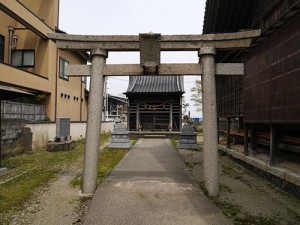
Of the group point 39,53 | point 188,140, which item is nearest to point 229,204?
point 188,140

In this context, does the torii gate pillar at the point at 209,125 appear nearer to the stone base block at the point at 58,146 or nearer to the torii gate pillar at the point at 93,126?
the torii gate pillar at the point at 93,126

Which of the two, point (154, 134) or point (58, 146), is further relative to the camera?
point (154, 134)

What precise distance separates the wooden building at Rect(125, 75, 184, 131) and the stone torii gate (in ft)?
60.2

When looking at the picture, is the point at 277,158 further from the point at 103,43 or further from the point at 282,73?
the point at 103,43

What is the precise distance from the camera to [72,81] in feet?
76.9

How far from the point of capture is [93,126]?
7004mm

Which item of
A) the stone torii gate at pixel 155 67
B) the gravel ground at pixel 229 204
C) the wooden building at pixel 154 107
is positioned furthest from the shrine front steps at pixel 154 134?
the stone torii gate at pixel 155 67

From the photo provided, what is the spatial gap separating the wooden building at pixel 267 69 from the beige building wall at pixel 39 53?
10826 mm

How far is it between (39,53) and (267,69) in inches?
607

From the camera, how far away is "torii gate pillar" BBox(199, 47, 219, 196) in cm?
676

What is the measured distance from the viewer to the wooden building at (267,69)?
23.9 ft

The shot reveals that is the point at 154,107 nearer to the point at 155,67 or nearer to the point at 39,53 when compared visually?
the point at 39,53

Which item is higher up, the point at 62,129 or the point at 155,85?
the point at 155,85

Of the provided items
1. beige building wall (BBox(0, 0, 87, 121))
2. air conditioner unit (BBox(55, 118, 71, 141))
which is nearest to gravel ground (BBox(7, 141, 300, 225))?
air conditioner unit (BBox(55, 118, 71, 141))
